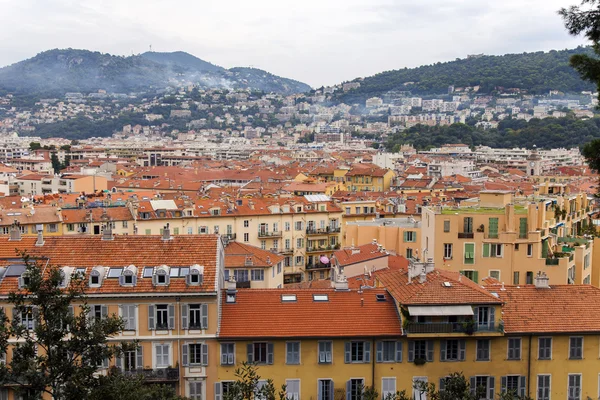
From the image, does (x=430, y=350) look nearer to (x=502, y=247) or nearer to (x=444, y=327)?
(x=444, y=327)

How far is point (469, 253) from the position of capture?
116ft

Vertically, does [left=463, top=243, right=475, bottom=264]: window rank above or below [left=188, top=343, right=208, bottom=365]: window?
above

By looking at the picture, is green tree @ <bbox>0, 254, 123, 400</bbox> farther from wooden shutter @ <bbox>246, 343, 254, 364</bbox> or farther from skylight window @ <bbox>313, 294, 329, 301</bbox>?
skylight window @ <bbox>313, 294, 329, 301</bbox>

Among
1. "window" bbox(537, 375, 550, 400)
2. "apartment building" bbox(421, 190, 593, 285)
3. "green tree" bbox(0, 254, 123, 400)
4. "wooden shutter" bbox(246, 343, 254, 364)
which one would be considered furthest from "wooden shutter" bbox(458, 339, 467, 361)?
"green tree" bbox(0, 254, 123, 400)

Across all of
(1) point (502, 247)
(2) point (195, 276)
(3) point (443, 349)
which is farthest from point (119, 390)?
(1) point (502, 247)

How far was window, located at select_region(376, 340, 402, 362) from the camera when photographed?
24125mm

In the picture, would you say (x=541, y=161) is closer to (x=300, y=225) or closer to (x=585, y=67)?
(x=300, y=225)

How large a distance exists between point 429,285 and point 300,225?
33.7 metres

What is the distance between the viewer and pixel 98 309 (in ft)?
79.0

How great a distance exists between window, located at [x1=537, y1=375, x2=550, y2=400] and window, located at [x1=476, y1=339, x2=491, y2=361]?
1.68 m

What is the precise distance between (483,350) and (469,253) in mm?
11105

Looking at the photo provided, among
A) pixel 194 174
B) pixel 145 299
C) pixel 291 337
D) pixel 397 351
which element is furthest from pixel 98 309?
pixel 194 174

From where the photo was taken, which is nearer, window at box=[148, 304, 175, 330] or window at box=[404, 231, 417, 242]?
window at box=[148, 304, 175, 330]

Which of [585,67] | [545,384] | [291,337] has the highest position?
[585,67]
